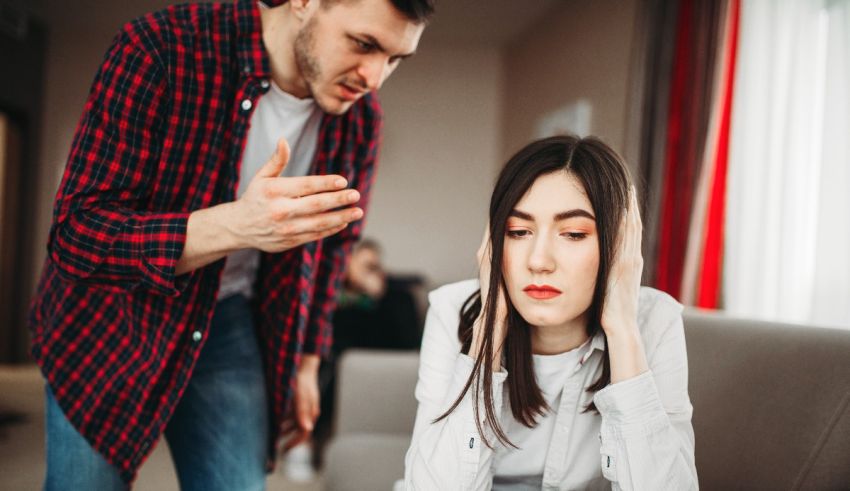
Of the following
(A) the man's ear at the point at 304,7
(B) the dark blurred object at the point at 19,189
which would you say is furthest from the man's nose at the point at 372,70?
(B) the dark blurred object at the point at 19,189

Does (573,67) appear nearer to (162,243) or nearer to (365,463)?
(365,463)

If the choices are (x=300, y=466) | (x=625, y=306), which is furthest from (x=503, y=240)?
(x=300, y=466)

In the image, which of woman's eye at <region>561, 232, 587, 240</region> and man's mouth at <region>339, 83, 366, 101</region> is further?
man's mouth at <region>339, 83, 366, 101</region>

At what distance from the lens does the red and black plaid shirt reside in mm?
1000

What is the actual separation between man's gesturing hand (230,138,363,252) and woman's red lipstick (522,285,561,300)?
0.32m

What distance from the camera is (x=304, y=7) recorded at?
1.20m

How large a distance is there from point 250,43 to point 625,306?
2.72 ft

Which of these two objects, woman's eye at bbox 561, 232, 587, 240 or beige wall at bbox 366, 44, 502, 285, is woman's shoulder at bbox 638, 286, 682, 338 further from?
beige wall at bbox 366, 44, 502, 285

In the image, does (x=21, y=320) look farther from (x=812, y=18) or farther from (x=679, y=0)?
(x=812, y=18)

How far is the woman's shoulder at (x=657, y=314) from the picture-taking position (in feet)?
3.63

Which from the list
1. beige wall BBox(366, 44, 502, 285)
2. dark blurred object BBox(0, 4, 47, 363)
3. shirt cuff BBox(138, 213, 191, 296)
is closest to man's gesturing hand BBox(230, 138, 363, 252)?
shirt cuff BBox(138, 213, 191, 296)

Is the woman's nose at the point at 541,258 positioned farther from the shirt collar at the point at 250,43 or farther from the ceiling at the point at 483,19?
the ceiling at the point at 483,19

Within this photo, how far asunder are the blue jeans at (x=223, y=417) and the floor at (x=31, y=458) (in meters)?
1.53

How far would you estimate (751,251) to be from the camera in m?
2.46
